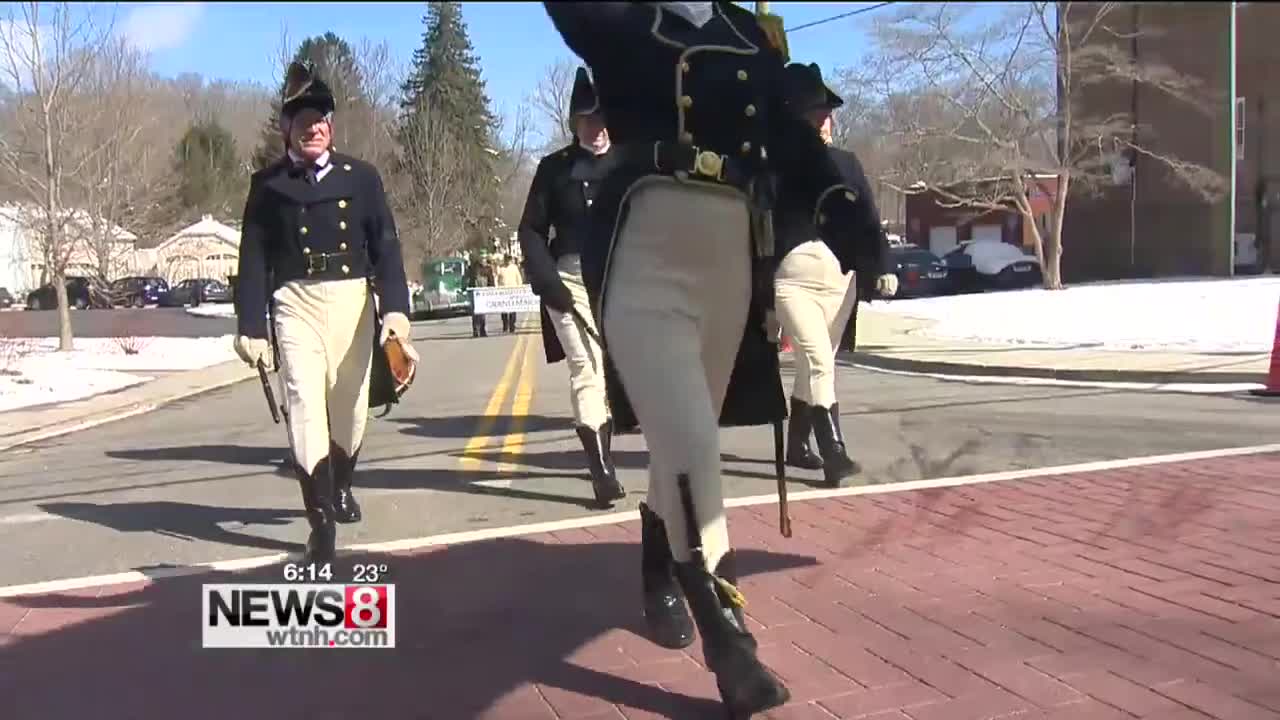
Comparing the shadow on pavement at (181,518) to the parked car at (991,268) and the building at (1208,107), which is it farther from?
the parked car at (991,268)

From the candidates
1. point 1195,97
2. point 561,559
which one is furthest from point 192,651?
point 1195,97

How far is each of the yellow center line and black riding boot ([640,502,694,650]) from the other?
3.87m

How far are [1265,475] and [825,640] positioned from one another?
3.46m

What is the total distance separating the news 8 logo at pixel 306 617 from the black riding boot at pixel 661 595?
870mm

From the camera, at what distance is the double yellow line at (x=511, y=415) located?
7434 millimetres

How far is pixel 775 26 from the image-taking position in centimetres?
291

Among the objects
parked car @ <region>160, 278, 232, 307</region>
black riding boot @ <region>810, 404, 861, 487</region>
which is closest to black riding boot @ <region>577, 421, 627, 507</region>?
black riding boot @ <region>810, 404, 861, 487</region>

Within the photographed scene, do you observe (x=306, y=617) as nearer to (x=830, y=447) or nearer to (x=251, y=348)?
(x=251, y=348)

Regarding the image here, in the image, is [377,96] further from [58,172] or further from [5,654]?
[58,172]

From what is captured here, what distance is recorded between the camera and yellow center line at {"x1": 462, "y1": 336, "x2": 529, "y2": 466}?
297 inches

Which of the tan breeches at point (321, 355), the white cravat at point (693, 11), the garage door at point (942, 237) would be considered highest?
the garage door at point (942, 237)

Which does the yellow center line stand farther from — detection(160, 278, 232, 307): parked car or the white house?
detection(160, 278, 232, 307): parked car

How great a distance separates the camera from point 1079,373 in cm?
1116

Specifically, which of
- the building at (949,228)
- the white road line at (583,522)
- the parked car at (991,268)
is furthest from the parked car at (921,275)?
the white road line at (583,522)
